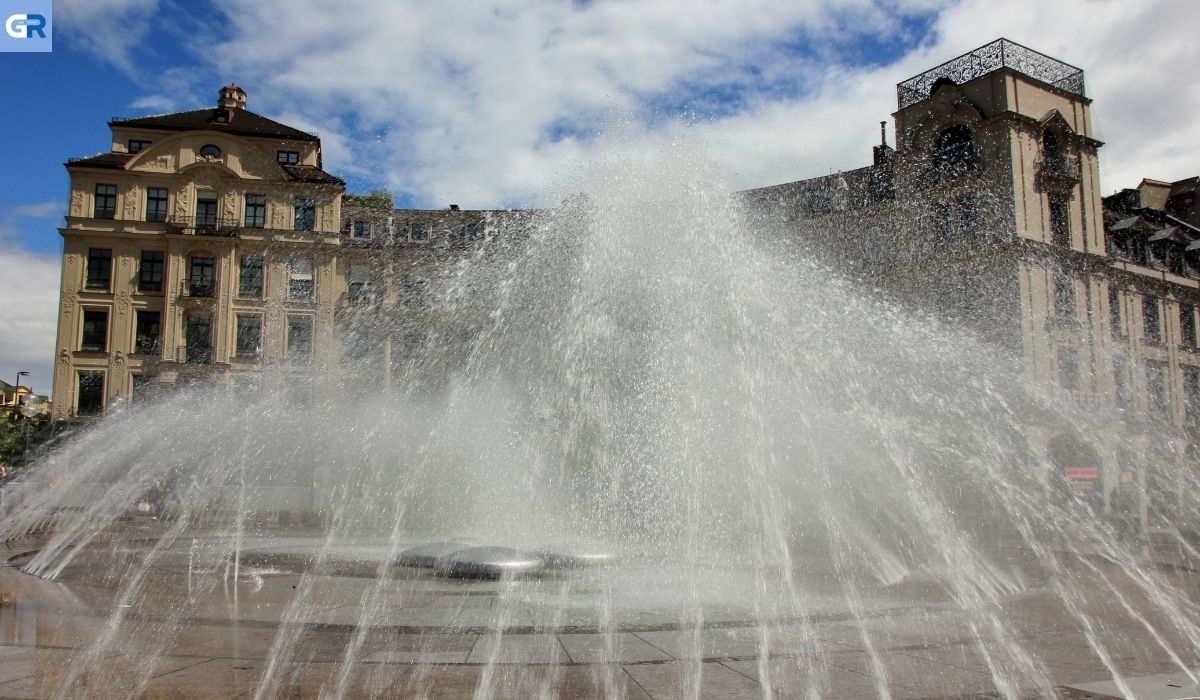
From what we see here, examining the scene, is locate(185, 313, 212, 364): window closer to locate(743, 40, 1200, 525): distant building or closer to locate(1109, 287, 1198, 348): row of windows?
locate(743, 40, 1200, 525): distant building

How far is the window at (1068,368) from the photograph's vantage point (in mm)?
29953

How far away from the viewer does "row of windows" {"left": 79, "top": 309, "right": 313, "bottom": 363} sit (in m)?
40.7

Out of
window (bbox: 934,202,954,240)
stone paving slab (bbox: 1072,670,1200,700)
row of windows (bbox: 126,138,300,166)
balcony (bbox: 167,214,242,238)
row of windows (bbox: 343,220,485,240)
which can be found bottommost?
stone paving slab (bbox: 1072,670,1200,700)

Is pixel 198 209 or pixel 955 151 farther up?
pixel 198 209

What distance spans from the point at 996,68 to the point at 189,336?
39806 mm

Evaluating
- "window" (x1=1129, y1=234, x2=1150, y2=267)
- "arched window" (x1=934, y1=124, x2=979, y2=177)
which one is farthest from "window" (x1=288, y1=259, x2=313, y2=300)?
"window" (x1=1129, y1=234, x2=1150, y2=267)

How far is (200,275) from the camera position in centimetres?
4209

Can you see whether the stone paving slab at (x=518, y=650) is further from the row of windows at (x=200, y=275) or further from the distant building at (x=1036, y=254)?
the row of windows at (x=200, y=275)

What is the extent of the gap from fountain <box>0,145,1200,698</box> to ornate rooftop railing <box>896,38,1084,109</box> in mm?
17596

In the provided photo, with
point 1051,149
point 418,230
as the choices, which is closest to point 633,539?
point 1051,149

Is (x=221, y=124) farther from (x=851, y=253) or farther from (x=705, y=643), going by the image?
(x=705, y=643)

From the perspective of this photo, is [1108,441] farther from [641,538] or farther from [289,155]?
[289,155]

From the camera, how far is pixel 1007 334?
29062 millimetres

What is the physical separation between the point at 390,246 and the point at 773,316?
3711cm
